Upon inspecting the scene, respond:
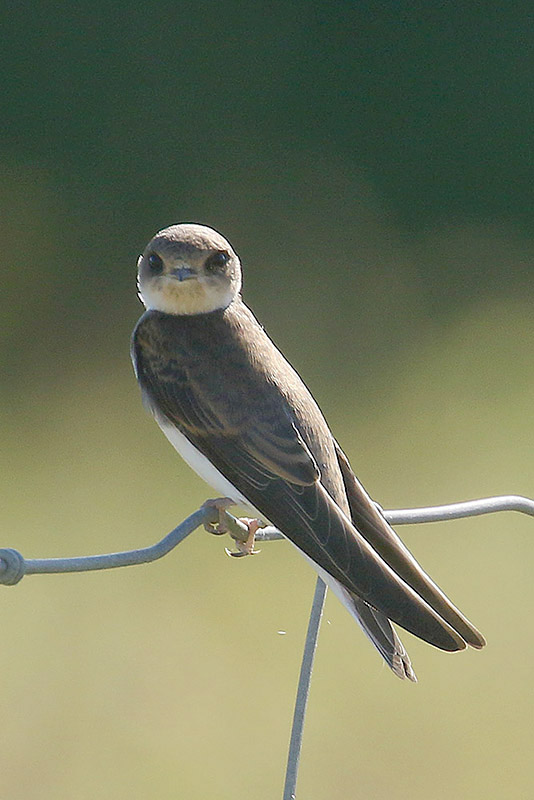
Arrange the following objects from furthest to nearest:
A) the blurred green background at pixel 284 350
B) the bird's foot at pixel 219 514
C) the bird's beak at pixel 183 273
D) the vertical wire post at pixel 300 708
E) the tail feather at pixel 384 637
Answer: the blurred green background at pixel 284 350 < the bird's beak at pixel 183 273 < the bird's foot at pixel 219 514 < the tail feather at pixel 384 637 < the vertical wire post at pixel 300 708

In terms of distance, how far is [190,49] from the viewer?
17.1 feet

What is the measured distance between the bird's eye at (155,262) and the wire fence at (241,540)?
1.09ft

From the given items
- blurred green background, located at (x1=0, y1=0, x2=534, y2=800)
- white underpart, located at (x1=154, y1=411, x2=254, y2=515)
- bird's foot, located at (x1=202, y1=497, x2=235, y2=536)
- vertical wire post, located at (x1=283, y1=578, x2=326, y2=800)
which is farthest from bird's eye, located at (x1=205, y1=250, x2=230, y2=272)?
blurred green background, located at (x1=0, y1=0, x2=534, y2=800)

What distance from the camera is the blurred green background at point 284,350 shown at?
290 centimetres

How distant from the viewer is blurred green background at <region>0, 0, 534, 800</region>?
114 inches

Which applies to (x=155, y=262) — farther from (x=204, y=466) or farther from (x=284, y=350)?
(x=284, y=350)

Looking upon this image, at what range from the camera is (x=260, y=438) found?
5.45 ft

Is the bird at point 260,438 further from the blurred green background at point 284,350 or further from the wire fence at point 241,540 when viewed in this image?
the blurred green background at point 284,350

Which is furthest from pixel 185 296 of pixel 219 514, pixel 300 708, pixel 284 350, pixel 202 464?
pixel 284 350

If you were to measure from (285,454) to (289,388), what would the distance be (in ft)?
0.32

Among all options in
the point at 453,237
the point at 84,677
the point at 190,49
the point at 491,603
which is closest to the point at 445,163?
the point at 453,237

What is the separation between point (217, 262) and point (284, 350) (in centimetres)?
233

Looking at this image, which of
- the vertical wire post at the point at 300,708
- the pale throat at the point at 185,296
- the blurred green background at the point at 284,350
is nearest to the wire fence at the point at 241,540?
the vertical wire post at the point at 300,708

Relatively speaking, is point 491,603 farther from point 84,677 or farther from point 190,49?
point 190,49
